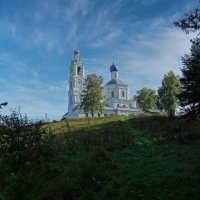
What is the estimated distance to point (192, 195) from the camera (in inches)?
429

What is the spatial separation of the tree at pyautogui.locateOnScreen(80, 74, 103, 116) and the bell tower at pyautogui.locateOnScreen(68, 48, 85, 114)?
33.7 metres

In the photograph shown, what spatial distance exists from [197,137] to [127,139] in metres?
4.19

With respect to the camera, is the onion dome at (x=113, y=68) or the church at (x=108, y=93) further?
the onion dome at (x=113, y=68)

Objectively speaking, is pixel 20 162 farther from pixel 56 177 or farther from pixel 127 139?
pixel 127 139

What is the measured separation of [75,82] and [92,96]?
4105 cm

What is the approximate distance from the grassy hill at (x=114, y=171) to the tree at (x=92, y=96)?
57067 mm

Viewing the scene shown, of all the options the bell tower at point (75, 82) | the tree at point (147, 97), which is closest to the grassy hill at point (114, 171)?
the tree at point (147, 97)

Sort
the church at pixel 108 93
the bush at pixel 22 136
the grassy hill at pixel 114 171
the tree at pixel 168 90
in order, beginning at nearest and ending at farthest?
the grassy hill at pixel 114 171
the bush at pixel 22 136
the tree at pixel 168 90
the church at pixel 108 93

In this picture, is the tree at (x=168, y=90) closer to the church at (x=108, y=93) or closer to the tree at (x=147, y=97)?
→ the tree at (x=147, y=97)

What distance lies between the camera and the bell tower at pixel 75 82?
11616cm

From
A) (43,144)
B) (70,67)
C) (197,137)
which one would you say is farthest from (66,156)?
(70,67)

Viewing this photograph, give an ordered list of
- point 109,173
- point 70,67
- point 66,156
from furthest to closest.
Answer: point 70,67 < point 66,156 < point 109,173

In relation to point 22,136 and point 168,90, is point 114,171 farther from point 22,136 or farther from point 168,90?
point 168,90

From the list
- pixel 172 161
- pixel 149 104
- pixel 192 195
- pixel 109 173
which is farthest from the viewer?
pixel 149 104
